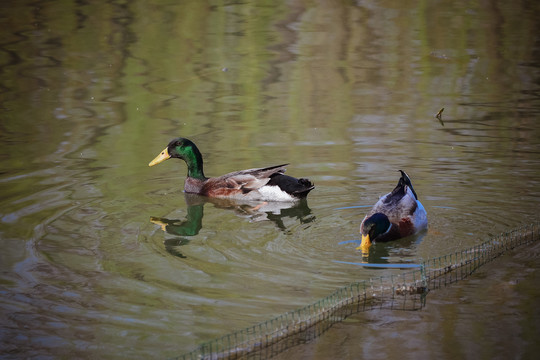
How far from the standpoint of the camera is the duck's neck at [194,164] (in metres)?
9.84

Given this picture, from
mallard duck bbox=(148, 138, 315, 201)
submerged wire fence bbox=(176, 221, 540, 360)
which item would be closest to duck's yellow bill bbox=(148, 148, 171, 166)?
mallard duck bbox=(148, 138, 315, 201)

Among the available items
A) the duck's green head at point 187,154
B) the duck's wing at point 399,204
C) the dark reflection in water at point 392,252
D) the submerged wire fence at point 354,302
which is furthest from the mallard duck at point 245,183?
the submerged wire fence at point 354,302

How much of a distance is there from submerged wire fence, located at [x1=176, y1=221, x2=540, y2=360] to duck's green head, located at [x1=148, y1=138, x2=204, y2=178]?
399 cm

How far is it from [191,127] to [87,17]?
8624mm

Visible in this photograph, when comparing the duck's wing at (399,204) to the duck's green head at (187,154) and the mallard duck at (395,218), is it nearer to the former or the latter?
the mallard duck at (395,218)

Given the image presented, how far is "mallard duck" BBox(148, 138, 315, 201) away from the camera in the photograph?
9.01 m

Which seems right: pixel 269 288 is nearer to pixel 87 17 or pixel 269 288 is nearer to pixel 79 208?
pixel 79 208

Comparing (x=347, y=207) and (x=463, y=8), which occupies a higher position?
(x=463, y=8)

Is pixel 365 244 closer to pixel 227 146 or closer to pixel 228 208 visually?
pixel 228 208

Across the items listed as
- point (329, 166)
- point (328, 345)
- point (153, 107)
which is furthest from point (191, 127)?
point (328, 345)

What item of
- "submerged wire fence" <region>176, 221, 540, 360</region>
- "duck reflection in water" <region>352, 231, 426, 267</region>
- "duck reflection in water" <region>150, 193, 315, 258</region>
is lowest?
"duck reflection in water" <region>150, 193, 315, 258</region>

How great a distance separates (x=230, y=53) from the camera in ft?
55.7

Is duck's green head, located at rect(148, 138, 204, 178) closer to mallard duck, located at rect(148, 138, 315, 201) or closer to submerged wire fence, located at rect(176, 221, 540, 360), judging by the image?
mallard duck, located at rect(148, 138, 315, 201)

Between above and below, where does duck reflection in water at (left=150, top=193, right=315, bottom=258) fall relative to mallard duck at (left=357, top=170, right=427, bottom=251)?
below
